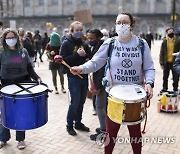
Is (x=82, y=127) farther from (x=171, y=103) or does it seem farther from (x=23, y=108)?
(x=171, y=103)

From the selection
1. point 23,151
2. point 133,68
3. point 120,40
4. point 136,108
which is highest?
point 120,40

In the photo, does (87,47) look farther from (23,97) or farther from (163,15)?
(163,15)

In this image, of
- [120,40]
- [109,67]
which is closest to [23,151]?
[109,67]

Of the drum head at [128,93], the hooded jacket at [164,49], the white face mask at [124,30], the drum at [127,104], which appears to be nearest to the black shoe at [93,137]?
the drum at [127,104]

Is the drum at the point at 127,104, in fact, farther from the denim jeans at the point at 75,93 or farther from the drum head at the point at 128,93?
the denim jeans at the point at 75,93

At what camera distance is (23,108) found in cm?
397

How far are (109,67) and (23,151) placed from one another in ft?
6.78

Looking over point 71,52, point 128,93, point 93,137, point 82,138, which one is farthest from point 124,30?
point 82,138

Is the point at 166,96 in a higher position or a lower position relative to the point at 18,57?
lower

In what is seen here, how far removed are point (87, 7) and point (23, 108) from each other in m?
61.5

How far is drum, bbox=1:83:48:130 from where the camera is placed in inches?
156

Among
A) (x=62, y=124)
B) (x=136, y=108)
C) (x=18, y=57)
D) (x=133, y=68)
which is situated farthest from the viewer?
(x=62, y=124)

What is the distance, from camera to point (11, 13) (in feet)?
218

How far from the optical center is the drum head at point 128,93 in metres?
3.43
